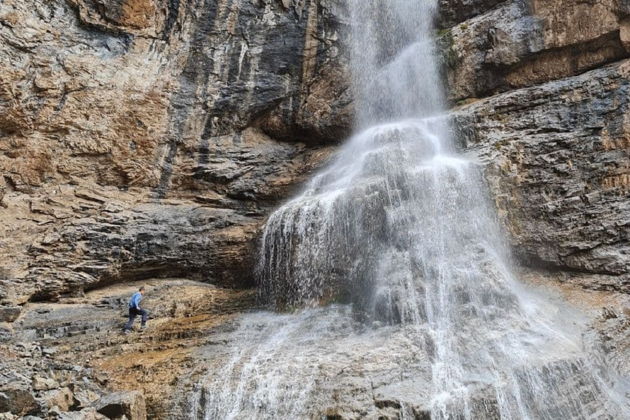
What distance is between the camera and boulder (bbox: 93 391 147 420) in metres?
7.11

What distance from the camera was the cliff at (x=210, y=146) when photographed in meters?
11.1

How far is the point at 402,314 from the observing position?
9.14 meters

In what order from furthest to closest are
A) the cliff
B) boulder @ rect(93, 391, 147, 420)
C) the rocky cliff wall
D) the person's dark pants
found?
1. the rocky cliff wall
2. the person's dark pants
3. the cliff
4. boulder @ rect(93, 391, 147, 420)

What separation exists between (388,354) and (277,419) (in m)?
2.15

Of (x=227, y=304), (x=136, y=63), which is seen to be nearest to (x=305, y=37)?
(x=136, y=63)

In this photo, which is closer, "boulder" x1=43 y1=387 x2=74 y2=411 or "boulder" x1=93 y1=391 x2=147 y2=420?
"boulder" x1=43 y1=387 x2=74 y2=411

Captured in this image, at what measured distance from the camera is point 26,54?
1381 cm

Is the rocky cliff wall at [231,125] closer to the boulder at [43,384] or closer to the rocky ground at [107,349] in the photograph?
the rocky ground at [107,349]

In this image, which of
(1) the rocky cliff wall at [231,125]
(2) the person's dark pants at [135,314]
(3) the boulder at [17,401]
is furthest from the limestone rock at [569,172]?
(3) the boulder at [17,401]

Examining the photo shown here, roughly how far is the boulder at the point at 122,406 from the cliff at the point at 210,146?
0.32 meters

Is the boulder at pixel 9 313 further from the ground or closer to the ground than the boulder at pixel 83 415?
further from the ground

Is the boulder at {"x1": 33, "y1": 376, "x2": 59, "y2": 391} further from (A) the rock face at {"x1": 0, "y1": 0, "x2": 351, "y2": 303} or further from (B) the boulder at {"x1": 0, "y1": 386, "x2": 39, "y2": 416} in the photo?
(A) the rock face at {"x1": 0, "y1": 0, "x2": 351, "y2": 303}

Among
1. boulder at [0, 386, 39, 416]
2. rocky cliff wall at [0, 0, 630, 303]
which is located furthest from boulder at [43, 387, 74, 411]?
rocky cliff wall at [0, 0, 630, 303]

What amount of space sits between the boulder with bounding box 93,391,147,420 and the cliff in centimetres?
32
